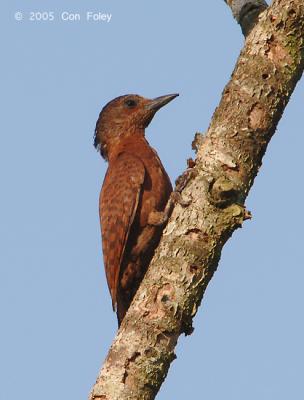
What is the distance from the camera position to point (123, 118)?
9.02 m

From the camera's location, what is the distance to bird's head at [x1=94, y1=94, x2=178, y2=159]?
892 cm

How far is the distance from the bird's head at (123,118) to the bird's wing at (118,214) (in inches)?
50.1

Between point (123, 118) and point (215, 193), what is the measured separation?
3.91 meters

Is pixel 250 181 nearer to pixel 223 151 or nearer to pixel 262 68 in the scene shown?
pixel 223 151

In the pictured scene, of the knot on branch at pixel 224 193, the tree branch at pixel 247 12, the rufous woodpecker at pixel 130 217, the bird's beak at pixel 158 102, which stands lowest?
the knot on branch at pixel 224 193

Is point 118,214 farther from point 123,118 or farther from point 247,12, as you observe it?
point 247,12

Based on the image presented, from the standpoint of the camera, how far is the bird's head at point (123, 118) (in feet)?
29.3

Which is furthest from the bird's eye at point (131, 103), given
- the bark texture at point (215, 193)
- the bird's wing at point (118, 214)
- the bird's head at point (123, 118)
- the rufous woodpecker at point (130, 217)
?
the bark texture at point (215, 193)

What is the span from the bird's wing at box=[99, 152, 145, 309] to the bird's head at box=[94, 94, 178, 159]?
127cm

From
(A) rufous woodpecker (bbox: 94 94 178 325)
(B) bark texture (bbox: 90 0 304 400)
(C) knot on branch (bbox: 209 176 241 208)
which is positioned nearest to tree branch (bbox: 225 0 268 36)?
(B) bark texture (bbox: 90 0 304 400)

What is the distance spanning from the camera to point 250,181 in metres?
5.39

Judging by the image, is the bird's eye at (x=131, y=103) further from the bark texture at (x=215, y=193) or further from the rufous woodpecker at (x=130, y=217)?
the bark texture at (x=215, y=193)

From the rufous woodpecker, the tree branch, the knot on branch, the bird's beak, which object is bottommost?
the knot on branch

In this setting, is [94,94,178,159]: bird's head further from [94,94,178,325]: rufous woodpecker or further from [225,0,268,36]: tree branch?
[225,0,268,36]: tree branch
